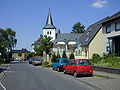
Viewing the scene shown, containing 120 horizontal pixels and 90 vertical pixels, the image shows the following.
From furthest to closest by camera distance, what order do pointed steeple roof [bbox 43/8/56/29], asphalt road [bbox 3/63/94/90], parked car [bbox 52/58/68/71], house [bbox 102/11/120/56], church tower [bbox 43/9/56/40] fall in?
church tower [bbox 43/9/56/40] → pointed steeple roof [bbox 43/8/56/29] → house [bbox 102/11/120/56] → parked car [bbox 52/58/68/71] → asphalt road [bbox 3/63/94/90]

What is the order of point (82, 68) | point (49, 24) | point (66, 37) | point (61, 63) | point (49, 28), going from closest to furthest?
point (82, 68) → point (61, 63) → point (66, 37) → point (49, 28) → point (49, 24)

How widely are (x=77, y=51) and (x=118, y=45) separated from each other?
1844 cm

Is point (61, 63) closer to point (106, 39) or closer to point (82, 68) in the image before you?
point (82, 68)

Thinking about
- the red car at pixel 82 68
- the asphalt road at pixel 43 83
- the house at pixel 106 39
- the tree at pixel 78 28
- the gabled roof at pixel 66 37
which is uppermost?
the tree at pixel 78 28

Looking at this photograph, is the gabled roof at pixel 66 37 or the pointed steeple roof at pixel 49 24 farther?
the pointed steeple roof at pixel 49 24

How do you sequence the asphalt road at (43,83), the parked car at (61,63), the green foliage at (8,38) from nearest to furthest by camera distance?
the asphalt road at (43,83), the parked car at (61,63), the green foliage at (8,38)

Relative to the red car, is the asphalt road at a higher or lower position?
lower

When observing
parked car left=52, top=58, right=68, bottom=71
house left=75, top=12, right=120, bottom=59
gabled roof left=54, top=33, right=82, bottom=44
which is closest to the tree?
gabled roof left=54, top=33, right=82, bottom=44

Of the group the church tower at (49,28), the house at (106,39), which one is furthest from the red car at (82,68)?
the church tower at (49,28)

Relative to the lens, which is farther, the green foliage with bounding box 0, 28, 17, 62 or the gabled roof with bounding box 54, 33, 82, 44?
the gabled roof with bounding box 54, 33, 82, 44

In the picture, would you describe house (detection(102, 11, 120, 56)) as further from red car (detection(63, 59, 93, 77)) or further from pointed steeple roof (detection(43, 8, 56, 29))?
pointed steeple roof (detection(43, 8, 56, 29))

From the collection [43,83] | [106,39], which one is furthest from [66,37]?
[43,83]

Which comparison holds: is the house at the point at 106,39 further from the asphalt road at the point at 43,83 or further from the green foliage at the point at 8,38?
the green foliage at the point at 8,38

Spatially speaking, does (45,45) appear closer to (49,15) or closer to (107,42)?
(107,42)
